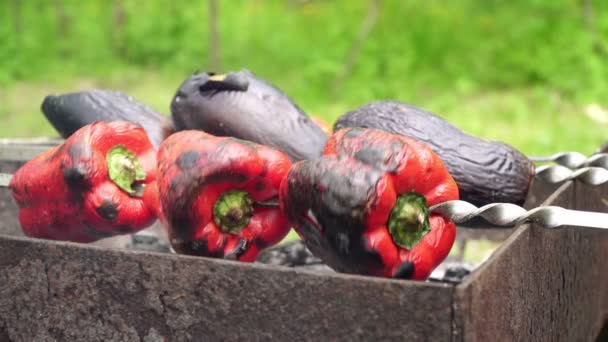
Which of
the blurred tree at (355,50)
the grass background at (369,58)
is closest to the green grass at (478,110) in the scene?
the grass background at (369,58)

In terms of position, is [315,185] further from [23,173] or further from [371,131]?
[23,173]

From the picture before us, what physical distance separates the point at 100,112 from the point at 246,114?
0.47 m

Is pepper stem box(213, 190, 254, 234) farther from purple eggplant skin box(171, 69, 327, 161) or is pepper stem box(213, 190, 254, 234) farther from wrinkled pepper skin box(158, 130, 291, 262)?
purple eggplant skin box(171, 69, 327, 161)

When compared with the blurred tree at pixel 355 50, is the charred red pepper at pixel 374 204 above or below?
above

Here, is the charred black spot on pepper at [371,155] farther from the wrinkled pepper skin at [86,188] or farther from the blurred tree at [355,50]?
the blurred tree at [355,50]

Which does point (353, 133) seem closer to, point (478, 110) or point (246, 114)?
point (246, 114)

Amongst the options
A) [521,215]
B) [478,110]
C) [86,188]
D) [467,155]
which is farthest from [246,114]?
[478,110]

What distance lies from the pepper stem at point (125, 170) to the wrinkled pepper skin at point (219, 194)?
16cm

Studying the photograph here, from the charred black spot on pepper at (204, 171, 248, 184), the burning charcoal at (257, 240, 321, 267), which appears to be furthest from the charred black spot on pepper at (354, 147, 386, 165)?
the burning charcoal at (257, 240, 321, 267)

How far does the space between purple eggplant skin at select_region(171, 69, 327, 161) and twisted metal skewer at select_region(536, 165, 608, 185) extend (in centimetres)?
53

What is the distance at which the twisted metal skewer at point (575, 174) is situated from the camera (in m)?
1.71

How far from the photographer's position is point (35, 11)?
1039 cm

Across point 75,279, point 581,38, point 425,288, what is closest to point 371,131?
point 425,288

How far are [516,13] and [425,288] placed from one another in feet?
22.1
